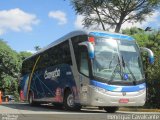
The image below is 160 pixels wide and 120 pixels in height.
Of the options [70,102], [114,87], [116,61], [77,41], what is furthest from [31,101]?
[114,87]

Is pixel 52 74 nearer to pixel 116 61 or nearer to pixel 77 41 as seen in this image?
pixel 77 41

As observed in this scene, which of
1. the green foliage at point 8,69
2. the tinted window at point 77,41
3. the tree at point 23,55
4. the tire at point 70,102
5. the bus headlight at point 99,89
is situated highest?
the tree at point 23,55

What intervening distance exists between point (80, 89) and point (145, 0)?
2661 centimetres

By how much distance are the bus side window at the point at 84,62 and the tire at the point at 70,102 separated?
164 centimetres

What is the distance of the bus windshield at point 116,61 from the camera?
17.7 m

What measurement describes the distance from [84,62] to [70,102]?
2348 millimetres

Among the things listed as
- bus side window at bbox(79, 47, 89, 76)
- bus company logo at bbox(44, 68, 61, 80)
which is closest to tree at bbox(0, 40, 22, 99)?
bus company logo at bbox(44, 68, 61, 80)

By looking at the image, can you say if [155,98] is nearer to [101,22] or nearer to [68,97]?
[68,97]

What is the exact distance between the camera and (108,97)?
57.4 feet

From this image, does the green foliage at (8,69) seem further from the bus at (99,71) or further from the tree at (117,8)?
the bus at (99,71)

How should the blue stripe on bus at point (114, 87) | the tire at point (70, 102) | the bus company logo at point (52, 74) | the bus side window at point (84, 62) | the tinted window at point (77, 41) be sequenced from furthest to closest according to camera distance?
1. the bus company logo at point (52, 74)
2. the tire at point (70, 102)
3. the tinted window at point (77, 41)
4. the bus side window at point (84, 62)
5. the blue stripe on bus at point (114, 87)

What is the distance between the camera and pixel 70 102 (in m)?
19.6

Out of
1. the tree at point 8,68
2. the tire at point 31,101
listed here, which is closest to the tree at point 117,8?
the tire at point 31,101

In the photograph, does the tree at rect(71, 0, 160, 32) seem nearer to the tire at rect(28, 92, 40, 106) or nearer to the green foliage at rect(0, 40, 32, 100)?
the tire at rect(28, 92, 40, 106)
